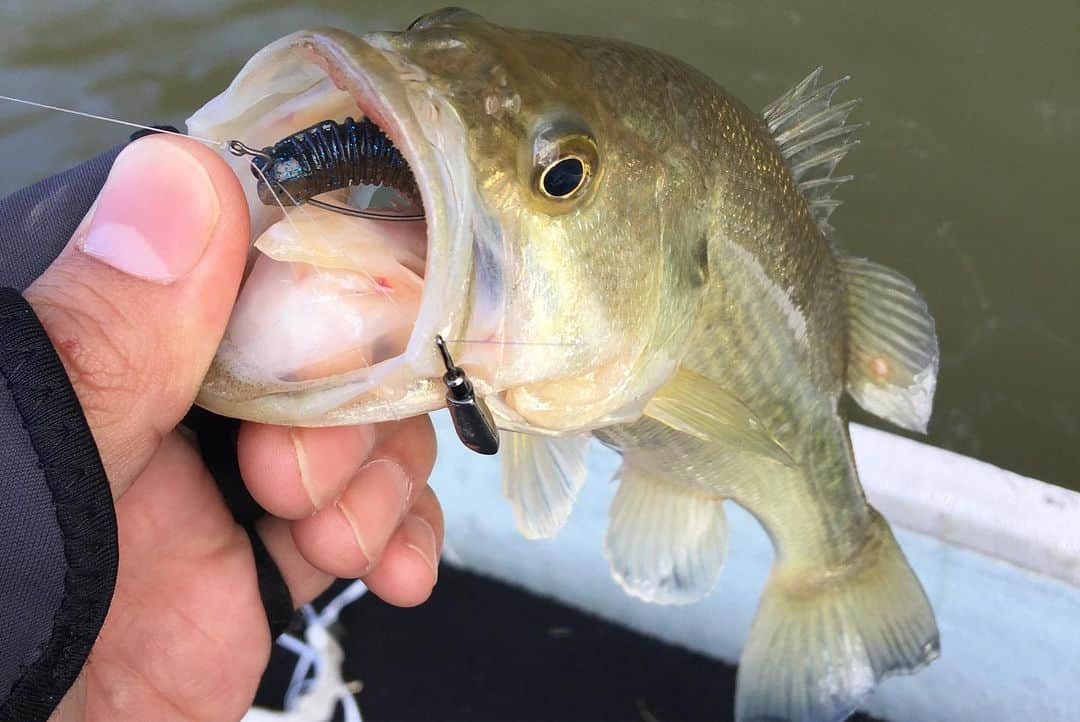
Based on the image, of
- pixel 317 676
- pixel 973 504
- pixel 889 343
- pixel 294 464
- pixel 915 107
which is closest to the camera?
pixel 294 464

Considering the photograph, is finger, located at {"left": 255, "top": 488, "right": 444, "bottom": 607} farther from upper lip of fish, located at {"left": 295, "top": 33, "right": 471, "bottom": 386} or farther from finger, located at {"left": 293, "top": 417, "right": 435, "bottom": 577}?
upper lip of fish, located at {"left": 295, "top": 33, "right": 471, "bottom": 386}

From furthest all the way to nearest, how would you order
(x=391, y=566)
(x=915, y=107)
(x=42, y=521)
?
(x=915, y=107) < (x=391, y=566) < (x=42, y=521)

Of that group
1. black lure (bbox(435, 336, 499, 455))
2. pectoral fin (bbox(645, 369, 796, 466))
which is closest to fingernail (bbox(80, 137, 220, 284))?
black lure (bbox(435, 336, 499, 455))

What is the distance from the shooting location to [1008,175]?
11.5 feet

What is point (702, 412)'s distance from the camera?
1.25 meters

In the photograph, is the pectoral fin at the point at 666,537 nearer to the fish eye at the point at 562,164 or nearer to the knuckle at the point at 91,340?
the fish eye at the point at 562,164

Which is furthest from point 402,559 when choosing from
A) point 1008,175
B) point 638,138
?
point 1008,175

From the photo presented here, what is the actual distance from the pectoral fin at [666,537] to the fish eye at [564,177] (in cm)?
81

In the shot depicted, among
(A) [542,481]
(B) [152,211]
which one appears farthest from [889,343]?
(B) [152,211]

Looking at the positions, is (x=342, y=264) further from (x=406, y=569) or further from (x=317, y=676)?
(x=317, y=676)

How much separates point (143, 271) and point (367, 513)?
0.56 metres

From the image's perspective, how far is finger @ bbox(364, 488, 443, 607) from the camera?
1448 millimetres

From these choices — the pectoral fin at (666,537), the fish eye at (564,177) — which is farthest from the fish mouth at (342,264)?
the pectoral fin at (666,537)

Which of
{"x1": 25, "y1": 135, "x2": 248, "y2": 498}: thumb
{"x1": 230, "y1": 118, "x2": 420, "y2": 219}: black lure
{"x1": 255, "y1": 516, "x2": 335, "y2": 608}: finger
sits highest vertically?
{"x1": 230, "y1": 118, "x2": 420, "y2": 219}: black lure
